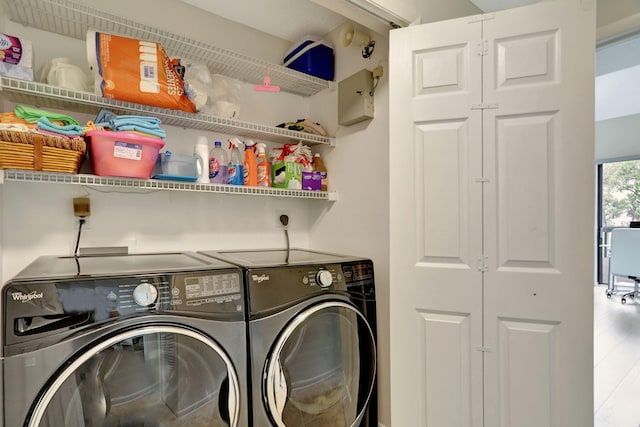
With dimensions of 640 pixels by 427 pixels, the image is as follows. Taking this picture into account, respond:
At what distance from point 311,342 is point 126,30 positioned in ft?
5.47

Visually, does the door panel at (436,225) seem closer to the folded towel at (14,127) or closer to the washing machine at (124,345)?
the washing machine at (124,345)

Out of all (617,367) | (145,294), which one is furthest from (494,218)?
(617,367)

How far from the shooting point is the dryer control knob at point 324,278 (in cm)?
156

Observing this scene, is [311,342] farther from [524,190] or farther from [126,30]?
[126,30]

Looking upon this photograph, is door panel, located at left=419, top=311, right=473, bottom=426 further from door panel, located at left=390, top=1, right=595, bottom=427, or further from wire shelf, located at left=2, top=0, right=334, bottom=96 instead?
wire shelf, located at left=2, top=0, right=334, bottom=96

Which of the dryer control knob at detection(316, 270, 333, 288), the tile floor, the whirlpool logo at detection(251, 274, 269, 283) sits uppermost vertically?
the whirlpool logo at detection(251, 274, 269, 283)

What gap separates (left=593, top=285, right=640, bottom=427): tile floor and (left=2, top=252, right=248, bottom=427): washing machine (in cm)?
217

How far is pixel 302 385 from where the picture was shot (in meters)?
1.53

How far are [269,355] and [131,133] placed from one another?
107 cm

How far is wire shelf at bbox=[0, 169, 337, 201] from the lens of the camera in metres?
1.30

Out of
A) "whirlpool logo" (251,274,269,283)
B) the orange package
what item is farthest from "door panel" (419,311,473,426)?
the orange package

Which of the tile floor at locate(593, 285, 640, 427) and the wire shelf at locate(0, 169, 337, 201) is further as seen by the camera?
the tile floor at locate(593, 285, 640, 427)

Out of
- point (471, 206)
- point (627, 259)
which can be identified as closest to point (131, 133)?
point (471, 206)

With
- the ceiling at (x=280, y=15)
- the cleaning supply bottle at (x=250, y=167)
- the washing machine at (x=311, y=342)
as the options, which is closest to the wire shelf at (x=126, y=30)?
the ceiling at (x=280, y=15)
